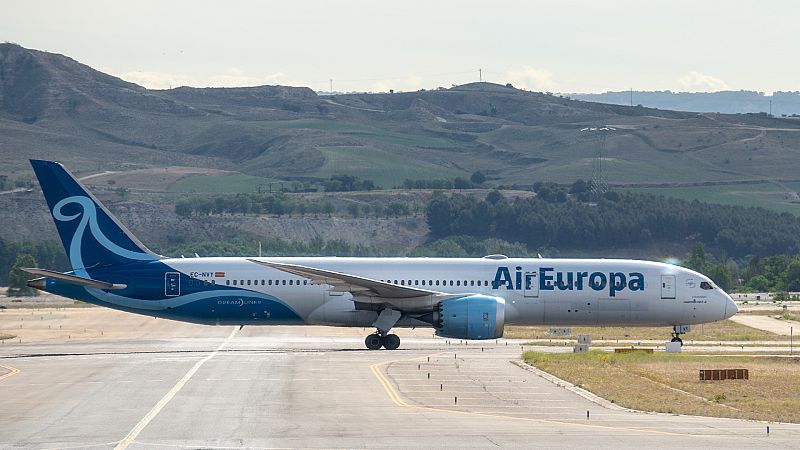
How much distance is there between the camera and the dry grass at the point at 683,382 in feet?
114

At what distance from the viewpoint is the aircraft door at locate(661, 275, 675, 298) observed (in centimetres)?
5722

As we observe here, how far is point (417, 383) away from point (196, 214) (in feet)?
435

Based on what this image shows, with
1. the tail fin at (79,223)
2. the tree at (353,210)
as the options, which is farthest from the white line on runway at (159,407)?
the tree at (353,210)

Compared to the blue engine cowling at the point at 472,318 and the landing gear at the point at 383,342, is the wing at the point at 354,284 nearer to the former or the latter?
the blue engine cowling at the point at 472,318

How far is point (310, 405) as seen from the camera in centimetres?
3469

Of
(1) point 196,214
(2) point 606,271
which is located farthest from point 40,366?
(1) point 196,214

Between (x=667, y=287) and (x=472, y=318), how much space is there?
986 cm

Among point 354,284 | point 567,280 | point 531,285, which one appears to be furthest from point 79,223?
point 567,280

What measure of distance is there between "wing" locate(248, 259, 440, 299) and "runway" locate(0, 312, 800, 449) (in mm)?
2458

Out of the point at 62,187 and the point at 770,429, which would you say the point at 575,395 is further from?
the point at 62,187

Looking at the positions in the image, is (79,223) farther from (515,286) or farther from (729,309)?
(729,309)

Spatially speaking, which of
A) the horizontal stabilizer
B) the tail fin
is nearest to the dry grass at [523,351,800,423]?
the horizontal stabilizer

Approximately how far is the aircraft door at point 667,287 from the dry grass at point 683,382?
4.70 meters

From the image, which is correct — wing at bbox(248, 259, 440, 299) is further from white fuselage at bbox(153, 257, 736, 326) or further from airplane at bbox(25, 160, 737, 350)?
white fuselage at bbox(153, 257, 736, 326)
